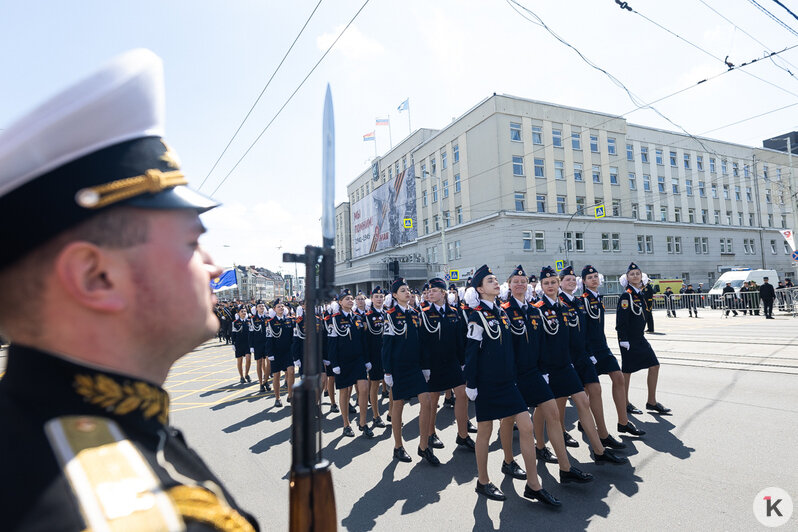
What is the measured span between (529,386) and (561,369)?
24.4 inches

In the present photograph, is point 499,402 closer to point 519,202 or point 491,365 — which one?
point 491,365

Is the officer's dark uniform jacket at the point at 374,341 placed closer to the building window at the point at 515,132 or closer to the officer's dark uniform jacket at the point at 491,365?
the officer's dark uniform jacket at the point at 491,365

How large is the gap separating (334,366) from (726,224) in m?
52.1

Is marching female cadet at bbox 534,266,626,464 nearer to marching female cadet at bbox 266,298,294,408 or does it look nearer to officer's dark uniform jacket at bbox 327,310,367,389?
officer's dark uniform jacket at bbox 327,310,367,389

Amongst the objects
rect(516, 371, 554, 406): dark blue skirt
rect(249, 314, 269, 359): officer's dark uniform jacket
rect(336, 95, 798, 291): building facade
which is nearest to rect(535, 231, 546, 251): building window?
rect(336, 95, 798, 291): building facade

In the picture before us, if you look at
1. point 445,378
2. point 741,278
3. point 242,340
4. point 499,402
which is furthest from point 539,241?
point 499,402

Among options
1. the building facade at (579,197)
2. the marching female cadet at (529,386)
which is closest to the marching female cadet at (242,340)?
the marching female cadet at (529,386)

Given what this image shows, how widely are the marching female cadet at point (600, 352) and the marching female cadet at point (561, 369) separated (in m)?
0.70

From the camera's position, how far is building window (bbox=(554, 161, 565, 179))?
115 ft

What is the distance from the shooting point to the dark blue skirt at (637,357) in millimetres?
6246

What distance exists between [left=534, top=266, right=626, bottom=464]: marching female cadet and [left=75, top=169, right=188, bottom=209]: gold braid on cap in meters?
4.68

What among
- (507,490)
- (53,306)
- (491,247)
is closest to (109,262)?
(53,306)

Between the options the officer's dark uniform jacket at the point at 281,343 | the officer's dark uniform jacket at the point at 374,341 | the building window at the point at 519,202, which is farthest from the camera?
the building window at the point at 519,202

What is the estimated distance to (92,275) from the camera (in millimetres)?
767
